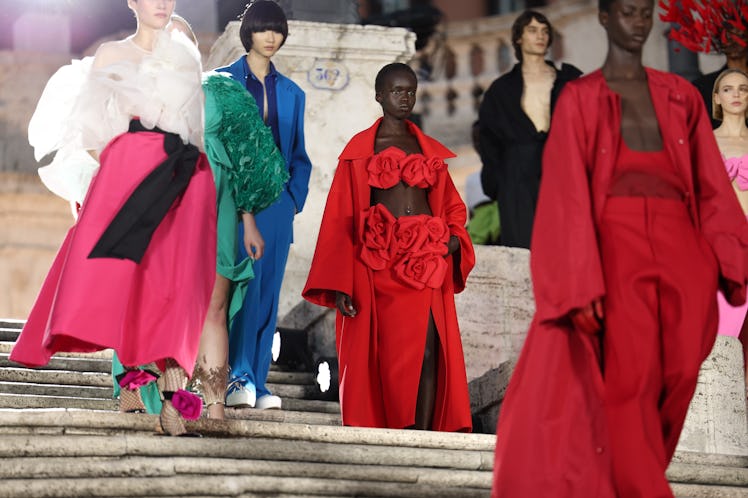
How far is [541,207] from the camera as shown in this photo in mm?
6191

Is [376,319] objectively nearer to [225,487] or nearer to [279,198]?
[279,198]

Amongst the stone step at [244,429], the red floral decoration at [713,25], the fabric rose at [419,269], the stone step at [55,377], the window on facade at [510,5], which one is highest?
the red floral decoration at [713,25]

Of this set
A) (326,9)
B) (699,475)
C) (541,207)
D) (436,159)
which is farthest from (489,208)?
(541,207)

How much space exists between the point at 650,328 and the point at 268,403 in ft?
9.63

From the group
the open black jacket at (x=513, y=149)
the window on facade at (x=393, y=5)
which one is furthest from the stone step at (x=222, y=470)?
the window on facade at (x=393, y=5)

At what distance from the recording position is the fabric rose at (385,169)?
8547 millimetres

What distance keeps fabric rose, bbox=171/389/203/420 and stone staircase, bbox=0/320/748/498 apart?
96mm

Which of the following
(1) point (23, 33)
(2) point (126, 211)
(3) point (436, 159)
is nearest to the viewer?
(2) point (126, 211)

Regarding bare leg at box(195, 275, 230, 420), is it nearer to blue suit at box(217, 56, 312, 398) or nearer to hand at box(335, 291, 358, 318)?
hand at box(335, 291, 358, 318)

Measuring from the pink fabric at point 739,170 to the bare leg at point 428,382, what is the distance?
2.08 metres

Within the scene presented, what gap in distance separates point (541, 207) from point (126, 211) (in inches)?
69.7

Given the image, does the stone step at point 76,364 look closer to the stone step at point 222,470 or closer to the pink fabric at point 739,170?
the stone step at point 222,470

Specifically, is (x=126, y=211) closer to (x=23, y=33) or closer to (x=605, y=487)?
(x=605, y=487)

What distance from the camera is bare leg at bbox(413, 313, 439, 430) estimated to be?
27.6 ft
